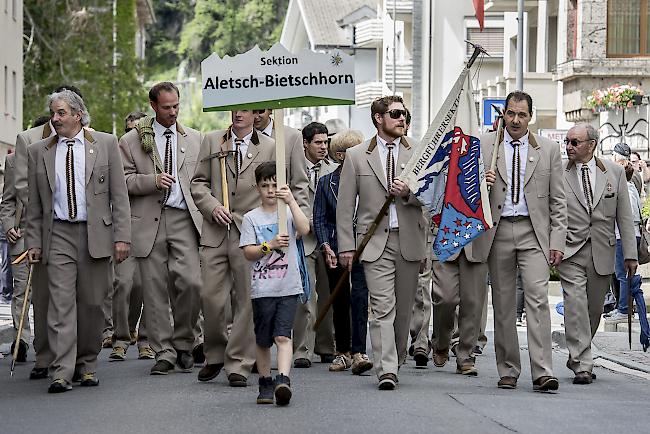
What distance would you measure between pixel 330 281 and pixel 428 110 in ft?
135

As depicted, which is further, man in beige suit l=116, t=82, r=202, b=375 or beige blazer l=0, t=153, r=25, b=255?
beige blazer l=0, t=153, r=25, b=255

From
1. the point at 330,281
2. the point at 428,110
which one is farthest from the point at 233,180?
the point at 428,110

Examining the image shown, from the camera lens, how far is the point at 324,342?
14.7 meters

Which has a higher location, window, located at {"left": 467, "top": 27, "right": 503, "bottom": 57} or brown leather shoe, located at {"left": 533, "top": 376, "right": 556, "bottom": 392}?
window, located at {"left": 467, "top": 27, "right": 503, "bottom": 57}

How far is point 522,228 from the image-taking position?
Answer: 12.2 m

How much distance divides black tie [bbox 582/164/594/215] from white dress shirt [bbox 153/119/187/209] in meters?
3.07

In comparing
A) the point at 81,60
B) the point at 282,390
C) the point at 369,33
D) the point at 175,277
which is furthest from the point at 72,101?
the point at 369,33

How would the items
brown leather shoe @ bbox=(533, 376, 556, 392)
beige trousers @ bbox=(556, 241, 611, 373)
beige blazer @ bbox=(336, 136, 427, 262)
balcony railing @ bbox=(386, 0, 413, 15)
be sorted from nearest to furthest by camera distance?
1. brown leather shoe @ bbox=(533, 376, 556, 392)
2. beige blazer @ bbox=(336, 136, 427, 262)
3. beige trousers @ bbox=(556, 241, 611, 373)
4. balcony railing @ bbox=(386, 0, 413, 15)

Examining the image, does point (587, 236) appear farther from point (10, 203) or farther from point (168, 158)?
point (10, 203)

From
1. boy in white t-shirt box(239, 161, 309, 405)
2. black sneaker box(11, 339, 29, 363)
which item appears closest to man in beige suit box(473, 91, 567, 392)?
boy in white t-shirt box(239, 161, 309, 405)

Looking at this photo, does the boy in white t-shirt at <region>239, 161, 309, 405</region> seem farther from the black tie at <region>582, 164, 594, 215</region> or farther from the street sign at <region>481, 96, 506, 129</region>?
the street sign at <region>481, 96, 506, 129</region>

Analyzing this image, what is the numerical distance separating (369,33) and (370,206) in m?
58.0

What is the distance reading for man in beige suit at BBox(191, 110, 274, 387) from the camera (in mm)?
11938

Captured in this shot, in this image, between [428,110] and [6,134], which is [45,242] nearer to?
[6,134]
